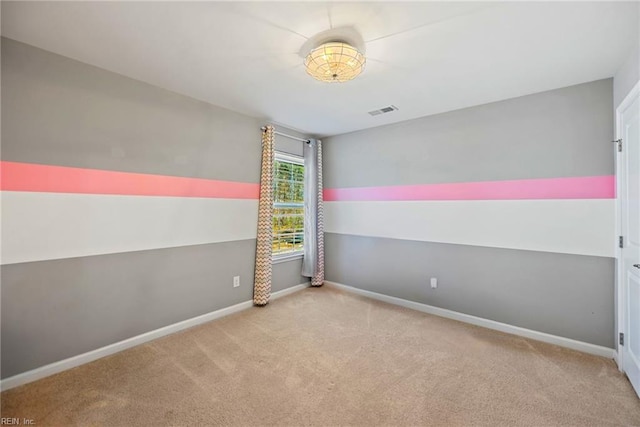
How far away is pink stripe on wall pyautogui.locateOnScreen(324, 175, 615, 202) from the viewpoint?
2.40 metres

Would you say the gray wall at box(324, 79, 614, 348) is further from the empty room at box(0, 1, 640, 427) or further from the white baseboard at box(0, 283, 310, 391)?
the white baseboard at box(0, 283, 310, 391)

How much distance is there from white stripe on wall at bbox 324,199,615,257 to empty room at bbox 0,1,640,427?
2 centimetres

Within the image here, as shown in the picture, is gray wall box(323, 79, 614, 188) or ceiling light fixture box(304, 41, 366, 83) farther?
gray wall box(323, 79, 614, 188)

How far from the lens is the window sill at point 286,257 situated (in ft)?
12.6

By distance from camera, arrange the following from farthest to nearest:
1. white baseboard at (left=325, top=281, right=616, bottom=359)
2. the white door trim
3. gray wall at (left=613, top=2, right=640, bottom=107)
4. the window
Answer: the window
white baseboard at (left=325, top=281, right=616, bottom=359)
the white door trim
gray wall at (left=613, top=2, right=640, bottom=107)

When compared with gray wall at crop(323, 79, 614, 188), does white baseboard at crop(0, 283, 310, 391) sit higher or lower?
lower

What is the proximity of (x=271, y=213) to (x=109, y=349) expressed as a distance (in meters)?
2.07

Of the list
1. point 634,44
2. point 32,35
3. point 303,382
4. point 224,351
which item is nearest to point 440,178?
point 634,44

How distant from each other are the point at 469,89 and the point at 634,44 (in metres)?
1.04

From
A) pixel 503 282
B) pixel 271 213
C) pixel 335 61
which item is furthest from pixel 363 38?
pixel 503 282

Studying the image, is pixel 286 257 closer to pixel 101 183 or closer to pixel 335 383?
pixel 335 383

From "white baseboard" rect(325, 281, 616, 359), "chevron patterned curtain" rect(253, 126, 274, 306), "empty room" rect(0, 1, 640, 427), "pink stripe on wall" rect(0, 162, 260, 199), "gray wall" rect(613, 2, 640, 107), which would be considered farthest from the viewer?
"chevron patterned curtain" rect(253, 126, 274, 306)

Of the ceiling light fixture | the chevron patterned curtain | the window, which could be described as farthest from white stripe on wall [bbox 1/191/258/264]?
the ceiling light fixture

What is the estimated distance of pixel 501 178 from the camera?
2846 mm
